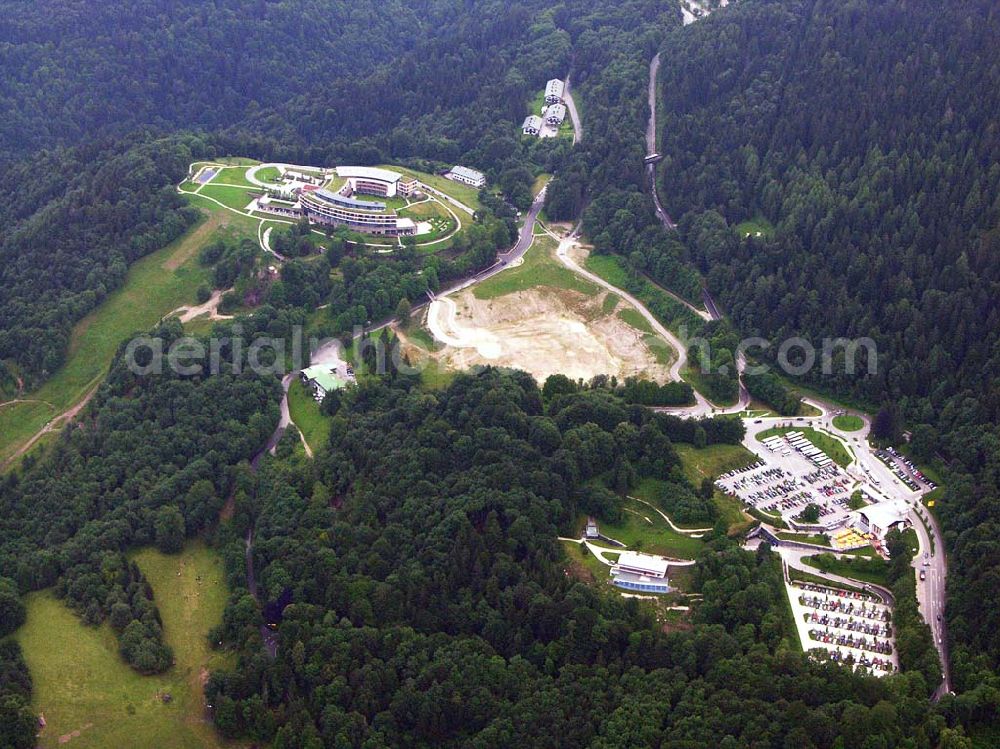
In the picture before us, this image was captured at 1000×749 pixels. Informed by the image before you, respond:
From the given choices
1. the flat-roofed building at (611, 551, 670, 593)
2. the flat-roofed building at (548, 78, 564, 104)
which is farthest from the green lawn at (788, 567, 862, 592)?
the flat-roofed building at (548, 78, 564, 104)

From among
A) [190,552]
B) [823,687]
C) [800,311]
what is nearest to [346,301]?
[190,552]

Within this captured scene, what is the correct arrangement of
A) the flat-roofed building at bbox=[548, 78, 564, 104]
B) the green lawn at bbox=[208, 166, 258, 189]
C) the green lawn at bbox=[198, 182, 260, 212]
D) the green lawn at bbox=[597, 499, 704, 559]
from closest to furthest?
the green lawn at bbox=[597, 499, 704, 559]
the green lawn at bbox=[198, 182, 260, 212]
the green lawn at bbox=[208, 166, 258, 189]
the flat-roofed building at bbox=[548, 78, 564, 104]

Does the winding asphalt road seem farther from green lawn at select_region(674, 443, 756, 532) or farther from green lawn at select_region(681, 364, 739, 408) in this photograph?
green lawn at select_region(674, 443, 756, 532)

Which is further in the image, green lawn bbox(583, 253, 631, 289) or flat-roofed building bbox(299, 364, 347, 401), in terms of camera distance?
green lawn bbox(583, 253, 631, 289)

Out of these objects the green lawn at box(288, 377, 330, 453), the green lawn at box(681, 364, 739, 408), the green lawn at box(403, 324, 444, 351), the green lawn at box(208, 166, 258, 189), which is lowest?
the green lawn at box(288, 377, 330, 453)

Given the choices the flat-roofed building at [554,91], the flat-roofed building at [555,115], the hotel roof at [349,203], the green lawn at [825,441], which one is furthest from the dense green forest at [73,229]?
the green lawn at [825,441]

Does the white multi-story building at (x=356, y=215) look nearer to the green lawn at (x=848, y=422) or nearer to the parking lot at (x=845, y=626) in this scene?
the green lawn at (x=848, y=422)

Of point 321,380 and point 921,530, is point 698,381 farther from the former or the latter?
point 321,380

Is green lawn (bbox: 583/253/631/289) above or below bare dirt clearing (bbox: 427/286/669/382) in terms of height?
above

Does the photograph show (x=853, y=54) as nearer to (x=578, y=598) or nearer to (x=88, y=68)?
(x=578, y=598)
